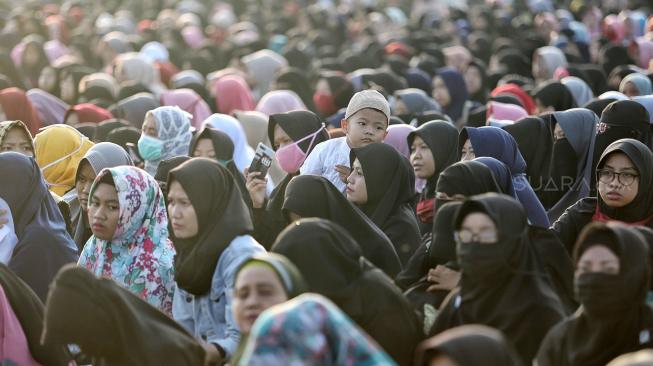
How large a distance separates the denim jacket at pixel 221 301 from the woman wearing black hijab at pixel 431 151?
78.8 inches

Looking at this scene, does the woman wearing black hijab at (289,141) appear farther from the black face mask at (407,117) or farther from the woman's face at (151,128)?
the black face mask at (407,117)

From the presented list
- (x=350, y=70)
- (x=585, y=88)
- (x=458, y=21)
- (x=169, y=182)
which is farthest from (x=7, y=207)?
(x=458, y=21)

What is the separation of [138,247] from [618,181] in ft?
7.18

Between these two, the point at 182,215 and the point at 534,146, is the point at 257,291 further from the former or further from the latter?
the point at 534,146

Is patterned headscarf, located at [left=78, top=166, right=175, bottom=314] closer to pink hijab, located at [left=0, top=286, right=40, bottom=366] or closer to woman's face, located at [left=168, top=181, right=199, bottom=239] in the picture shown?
woman's face, located at [left=168, top=181, right=199, bottom=239]

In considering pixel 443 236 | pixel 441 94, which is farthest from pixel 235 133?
pixel 443 236

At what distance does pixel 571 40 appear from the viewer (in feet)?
66.9

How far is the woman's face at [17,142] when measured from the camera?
816cm

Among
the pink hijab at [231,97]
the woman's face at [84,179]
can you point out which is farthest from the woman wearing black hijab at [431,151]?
the pink hijab at [231,97]

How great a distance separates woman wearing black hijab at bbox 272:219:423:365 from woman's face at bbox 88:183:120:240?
3.67 ft

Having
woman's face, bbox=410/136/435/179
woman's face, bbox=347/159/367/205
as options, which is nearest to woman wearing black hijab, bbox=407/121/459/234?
woman's face, bbox=410/136/435/179

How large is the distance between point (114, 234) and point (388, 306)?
143 cm

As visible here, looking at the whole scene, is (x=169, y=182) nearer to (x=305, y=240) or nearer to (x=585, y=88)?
(x=305, y=240)

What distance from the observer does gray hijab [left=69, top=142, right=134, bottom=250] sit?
7416 millimetres
